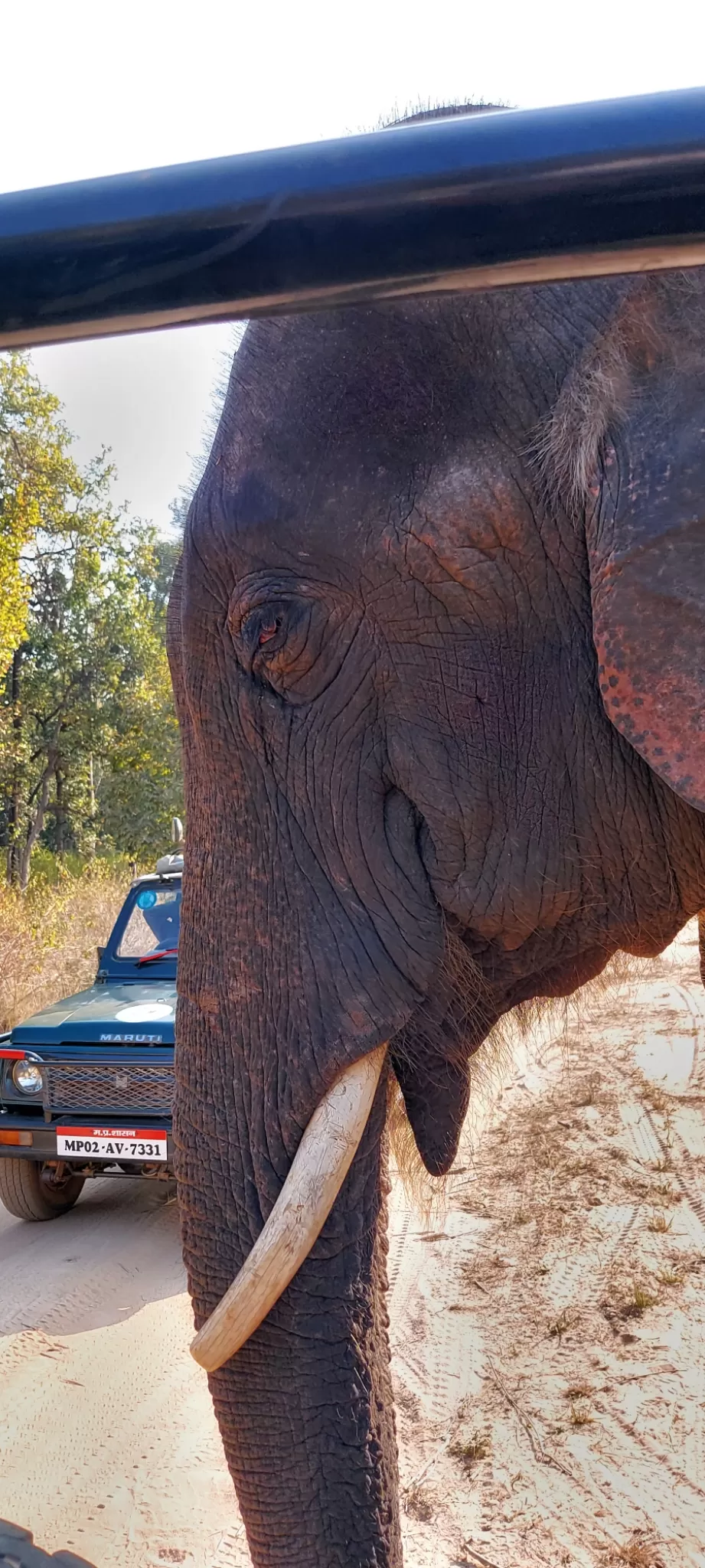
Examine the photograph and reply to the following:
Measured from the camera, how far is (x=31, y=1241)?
21.4 feet

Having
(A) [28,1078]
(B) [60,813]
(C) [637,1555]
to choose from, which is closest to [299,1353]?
(C) [637,1555]

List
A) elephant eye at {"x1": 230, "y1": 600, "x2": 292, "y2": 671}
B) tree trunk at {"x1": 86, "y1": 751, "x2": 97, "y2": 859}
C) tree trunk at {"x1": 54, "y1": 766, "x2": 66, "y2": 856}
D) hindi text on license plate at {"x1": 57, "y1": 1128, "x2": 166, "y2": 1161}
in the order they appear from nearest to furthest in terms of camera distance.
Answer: elephant eye at {"x1": 230, "y1": 600, "x2": 292, "y2": 671}, hindi text on license plate at {"x1": 57, "y1": 1128, "x2": 166, "y2": 1161}, tree trunk at {"x1": 86, "y1": 751, "x2": 97, "y2": 859}, tree trunk at {"x1": 54, "y1": 766, "x2": 66, "y2": 856}

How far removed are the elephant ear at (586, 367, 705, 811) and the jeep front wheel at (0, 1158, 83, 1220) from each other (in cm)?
593

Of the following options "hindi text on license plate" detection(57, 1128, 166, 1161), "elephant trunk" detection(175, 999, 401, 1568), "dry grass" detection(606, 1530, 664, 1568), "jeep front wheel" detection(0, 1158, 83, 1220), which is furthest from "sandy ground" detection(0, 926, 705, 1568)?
"elephant trunk" detection(175, 999, 401, 1568)

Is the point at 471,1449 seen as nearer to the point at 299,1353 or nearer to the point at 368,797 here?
the point at 299,1353

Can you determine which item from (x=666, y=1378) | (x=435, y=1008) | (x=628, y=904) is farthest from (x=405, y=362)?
(x=666, y=1378)

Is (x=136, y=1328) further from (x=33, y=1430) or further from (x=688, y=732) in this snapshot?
(x=688, y=732)

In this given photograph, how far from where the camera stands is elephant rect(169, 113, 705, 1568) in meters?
1.74

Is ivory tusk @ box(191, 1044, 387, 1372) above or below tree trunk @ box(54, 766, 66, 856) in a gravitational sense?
below

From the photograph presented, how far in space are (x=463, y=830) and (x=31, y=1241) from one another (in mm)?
5635

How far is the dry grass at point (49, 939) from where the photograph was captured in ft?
35.8

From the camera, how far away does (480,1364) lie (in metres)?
4.68

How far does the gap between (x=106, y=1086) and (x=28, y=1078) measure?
0.55 m

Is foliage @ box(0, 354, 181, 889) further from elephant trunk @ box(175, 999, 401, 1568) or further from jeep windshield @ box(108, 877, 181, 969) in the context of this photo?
elephant trunk @ box(175, 999, 401, 1568)
